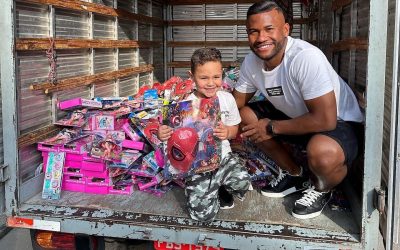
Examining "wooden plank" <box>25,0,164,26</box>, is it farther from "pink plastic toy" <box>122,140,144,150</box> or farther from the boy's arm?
the boy's arm

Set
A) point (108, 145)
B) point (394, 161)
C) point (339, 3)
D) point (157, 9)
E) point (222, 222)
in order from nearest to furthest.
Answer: point (394, 161), point (222, 222), point (108, 145), point (339, 3), point (157, 9)

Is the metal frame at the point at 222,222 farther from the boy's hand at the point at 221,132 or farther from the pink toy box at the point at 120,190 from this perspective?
the boy's hand at the point at 221,132

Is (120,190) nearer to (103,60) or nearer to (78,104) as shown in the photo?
(78,104)

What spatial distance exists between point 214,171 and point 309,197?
1.85ft

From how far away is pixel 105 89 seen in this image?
4.06 metres

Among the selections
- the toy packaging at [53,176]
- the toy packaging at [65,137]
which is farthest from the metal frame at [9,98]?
the toy packaging at [65,137]

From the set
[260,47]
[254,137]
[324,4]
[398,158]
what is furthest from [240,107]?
[324,4]

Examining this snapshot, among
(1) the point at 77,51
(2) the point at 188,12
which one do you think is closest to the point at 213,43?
(2) the point at 188,12

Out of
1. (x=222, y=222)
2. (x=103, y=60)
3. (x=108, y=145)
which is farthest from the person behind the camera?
(x=103, y=60)

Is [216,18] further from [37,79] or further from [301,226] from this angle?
[301,226]

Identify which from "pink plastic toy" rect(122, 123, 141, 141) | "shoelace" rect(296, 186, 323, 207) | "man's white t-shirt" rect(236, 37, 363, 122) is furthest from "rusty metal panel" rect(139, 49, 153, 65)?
"shoelace" rect(296, 186, 323, 207)

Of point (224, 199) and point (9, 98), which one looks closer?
point (9, 98)

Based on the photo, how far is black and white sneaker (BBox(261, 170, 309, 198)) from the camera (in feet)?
9.30

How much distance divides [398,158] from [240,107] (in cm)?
131
